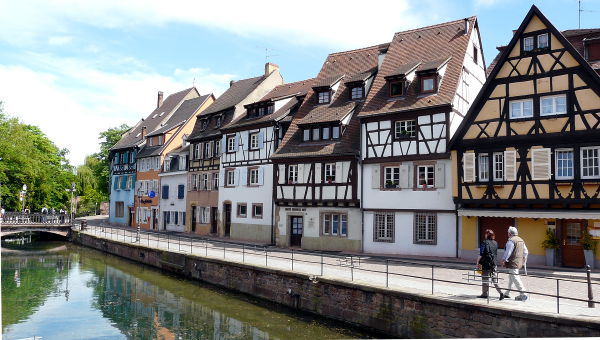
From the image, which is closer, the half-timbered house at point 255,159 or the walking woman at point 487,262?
the walking woman at point 487,262

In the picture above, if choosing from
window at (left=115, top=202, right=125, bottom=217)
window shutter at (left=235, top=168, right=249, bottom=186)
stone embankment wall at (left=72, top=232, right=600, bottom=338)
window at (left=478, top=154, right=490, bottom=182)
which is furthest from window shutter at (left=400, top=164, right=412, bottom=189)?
window at (left=115, top=202, right=125, bottom=217)

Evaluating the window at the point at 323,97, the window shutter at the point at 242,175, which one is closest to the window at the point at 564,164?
the window at the point at 323,97

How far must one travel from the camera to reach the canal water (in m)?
16.8

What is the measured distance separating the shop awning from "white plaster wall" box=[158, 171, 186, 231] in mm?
27105

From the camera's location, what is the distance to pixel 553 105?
21.0 m

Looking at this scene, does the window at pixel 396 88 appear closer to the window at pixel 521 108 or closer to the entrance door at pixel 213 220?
the window at pixel 521 108

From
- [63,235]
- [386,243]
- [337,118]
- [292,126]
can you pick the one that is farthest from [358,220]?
[63,235]

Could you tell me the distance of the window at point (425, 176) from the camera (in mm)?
24516

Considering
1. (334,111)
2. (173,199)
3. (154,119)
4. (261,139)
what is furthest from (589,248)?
(154,119)

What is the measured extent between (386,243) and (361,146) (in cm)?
545

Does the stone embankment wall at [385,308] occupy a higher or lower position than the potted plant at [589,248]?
lower

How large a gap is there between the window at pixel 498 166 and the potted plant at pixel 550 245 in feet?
9.87

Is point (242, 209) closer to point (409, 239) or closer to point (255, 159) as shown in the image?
point (255, 159)

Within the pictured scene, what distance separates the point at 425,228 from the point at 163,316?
43.3 ft
